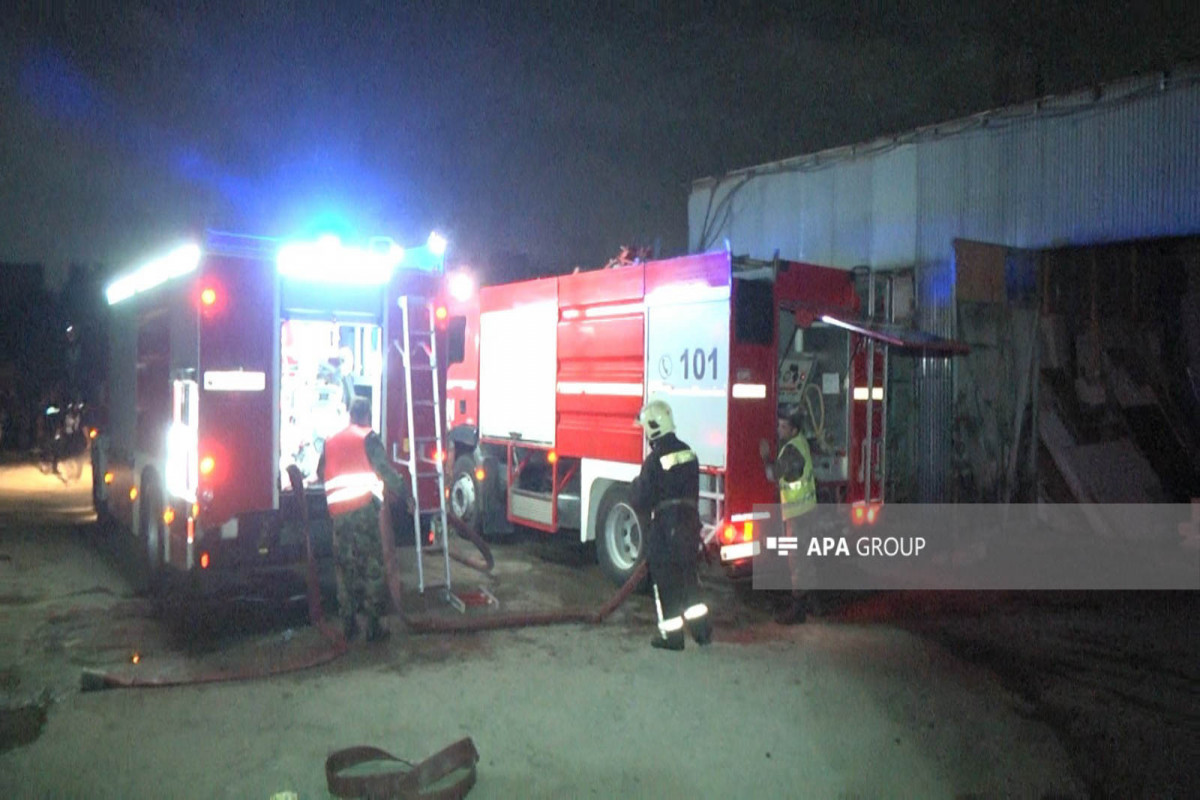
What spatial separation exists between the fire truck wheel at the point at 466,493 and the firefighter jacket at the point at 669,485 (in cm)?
470

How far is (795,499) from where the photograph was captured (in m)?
7.71

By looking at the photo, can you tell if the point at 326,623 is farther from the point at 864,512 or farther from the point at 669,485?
the point at 864,512

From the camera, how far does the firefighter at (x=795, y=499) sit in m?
7.64

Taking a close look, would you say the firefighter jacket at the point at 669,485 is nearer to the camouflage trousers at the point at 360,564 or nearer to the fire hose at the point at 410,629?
the fire hose at the point at 410,629

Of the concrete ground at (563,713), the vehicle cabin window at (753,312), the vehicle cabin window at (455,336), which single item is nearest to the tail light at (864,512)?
the concrete ground at (563,713)

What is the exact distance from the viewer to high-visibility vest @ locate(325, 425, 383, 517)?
6961 mm

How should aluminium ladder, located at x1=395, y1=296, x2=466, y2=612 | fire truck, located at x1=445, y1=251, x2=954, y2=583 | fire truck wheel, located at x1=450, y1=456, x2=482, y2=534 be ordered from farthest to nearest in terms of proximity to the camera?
fire truck wheel, located at x1=450, y1=456, x2=482, y2=534 → fire truck, located at x1=445, y1=251, x2=954, y2=583 → aluminium ladder, located at x1=395, y1=296, x2=466, y2=612

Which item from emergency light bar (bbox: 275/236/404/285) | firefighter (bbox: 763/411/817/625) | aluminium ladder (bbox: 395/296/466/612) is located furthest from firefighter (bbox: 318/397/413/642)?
firefighter (bbox: 763/411/817/625)

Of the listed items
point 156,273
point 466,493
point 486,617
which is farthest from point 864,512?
point 156,273

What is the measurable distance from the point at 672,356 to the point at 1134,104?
772 cm

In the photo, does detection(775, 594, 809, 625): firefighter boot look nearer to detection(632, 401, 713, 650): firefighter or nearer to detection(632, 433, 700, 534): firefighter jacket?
detection(632, 401, 713, 650): firefighter

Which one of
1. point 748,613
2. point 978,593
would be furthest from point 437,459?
point 978,593

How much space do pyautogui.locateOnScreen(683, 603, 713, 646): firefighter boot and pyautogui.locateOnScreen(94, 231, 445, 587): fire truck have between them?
235 cm

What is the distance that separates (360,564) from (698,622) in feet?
7.90
